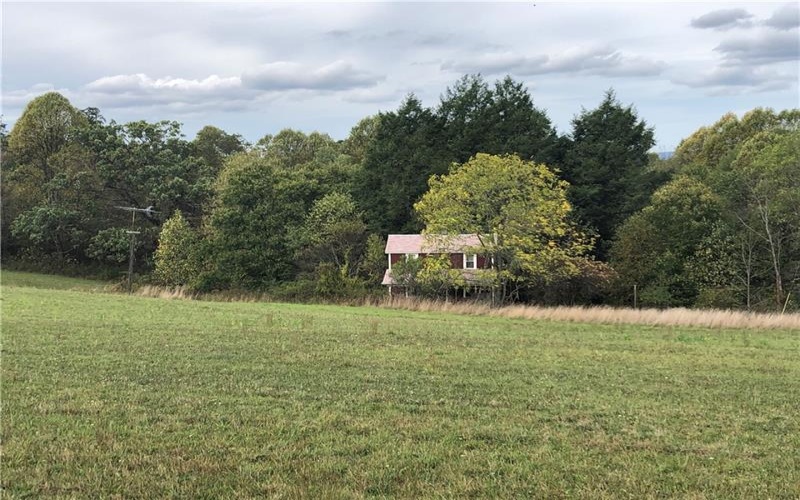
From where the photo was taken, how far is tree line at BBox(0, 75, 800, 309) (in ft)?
118

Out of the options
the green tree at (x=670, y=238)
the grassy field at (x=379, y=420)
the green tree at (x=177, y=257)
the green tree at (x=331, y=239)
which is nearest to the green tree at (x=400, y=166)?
the green tree at (x=331, y=239)

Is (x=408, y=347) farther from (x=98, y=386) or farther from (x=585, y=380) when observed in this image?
(x=98, y=386)

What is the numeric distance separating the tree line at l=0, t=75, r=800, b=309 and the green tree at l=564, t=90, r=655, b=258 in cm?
14

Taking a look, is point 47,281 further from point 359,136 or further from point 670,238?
point 670,238

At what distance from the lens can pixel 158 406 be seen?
258 inches

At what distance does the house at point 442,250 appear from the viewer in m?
35.4

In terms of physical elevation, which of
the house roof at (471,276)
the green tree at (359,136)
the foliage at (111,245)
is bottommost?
the house roof at (471,276)

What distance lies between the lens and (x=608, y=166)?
152 ft

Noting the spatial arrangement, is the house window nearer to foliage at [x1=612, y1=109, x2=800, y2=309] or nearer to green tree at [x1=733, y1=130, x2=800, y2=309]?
foliage at [x1=612, y1=109, x2=800, y2=309]

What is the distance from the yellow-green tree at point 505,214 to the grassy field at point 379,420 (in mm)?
22073

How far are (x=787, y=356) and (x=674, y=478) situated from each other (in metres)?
10.4

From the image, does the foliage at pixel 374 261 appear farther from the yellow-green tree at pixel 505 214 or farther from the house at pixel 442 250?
the yellow-green tree at pixel 505 214

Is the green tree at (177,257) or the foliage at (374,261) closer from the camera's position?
the foliage at (374,261)

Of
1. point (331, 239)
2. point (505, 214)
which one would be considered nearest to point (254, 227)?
point (331, 239)
